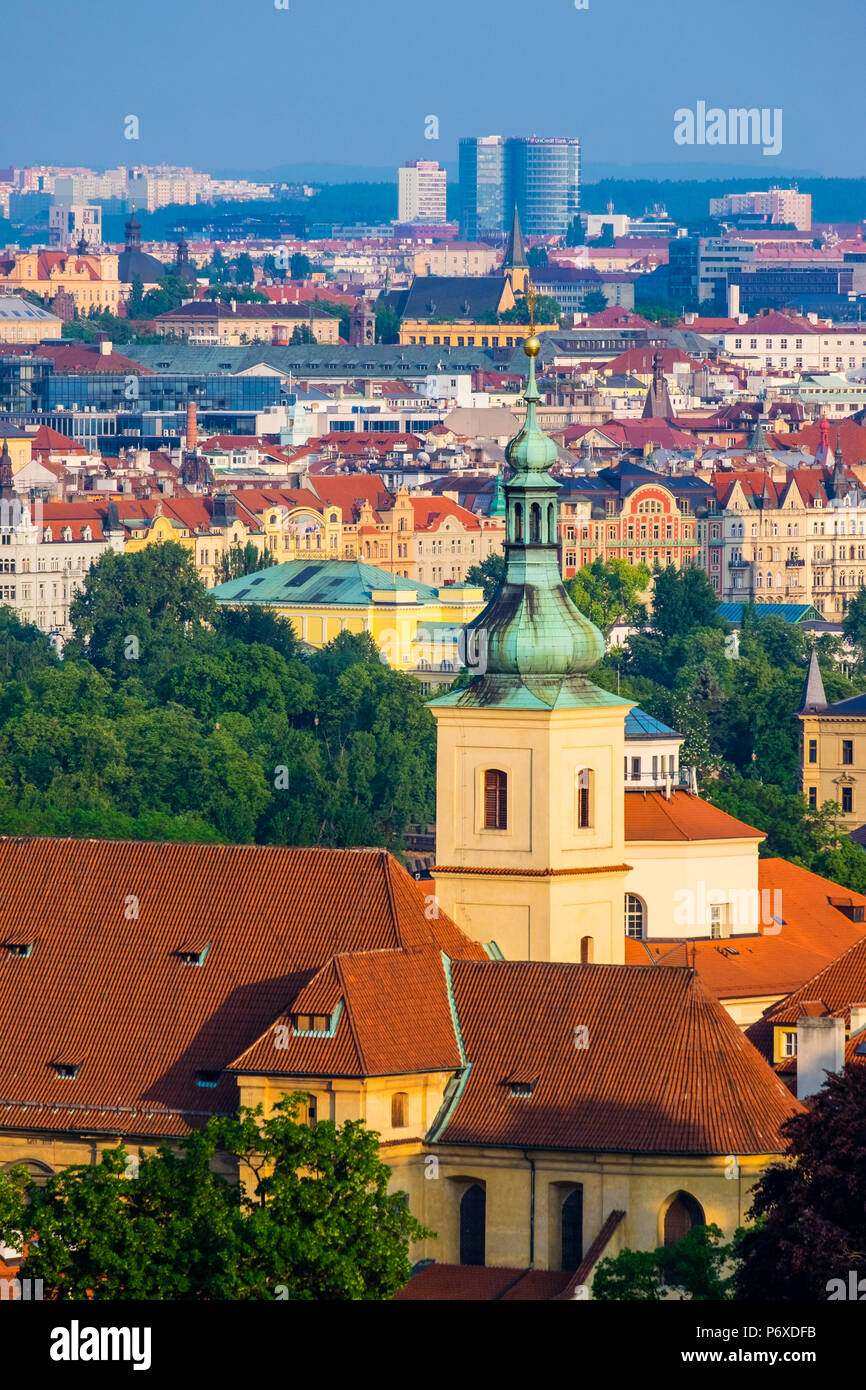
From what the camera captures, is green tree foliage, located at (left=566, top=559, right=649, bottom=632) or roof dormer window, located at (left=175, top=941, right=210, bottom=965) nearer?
roof dormer window, located at (left=175, top=941, right=210, bottom=965)

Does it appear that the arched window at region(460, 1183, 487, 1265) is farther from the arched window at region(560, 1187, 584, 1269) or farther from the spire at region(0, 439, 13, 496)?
the spire at region(0, 439, 13, 496)

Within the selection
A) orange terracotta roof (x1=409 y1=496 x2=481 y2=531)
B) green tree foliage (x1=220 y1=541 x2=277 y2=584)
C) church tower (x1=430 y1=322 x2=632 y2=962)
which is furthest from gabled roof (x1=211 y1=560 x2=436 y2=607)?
church tower (x1=430 y1=322 x2=632 y2=962)

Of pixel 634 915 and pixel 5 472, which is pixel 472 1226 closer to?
pixel 634 915

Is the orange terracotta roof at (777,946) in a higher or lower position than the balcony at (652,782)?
lower

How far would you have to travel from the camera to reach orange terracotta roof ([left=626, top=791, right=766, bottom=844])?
71.9 m

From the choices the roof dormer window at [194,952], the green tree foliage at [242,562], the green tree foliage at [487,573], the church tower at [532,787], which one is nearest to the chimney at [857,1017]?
the church tower at [532,787]

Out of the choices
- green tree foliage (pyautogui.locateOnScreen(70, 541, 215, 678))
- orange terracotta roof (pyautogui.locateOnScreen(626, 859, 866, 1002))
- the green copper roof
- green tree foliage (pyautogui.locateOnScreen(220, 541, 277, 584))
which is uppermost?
the green copper roof

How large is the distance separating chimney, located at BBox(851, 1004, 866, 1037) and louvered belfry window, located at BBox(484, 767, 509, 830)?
4622 mm

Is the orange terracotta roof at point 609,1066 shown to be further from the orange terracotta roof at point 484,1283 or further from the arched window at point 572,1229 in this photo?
the orange terracotta roof at point 484,1283

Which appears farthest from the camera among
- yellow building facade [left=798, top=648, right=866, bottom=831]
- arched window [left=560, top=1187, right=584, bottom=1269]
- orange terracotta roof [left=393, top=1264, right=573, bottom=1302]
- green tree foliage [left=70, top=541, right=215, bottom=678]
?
green tree foliage [left=70, top=541, right=215, bottom=678]

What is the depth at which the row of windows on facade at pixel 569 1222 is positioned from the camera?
50.4m

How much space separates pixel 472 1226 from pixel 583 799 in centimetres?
778

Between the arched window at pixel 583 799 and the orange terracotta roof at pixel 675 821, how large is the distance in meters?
12.9
